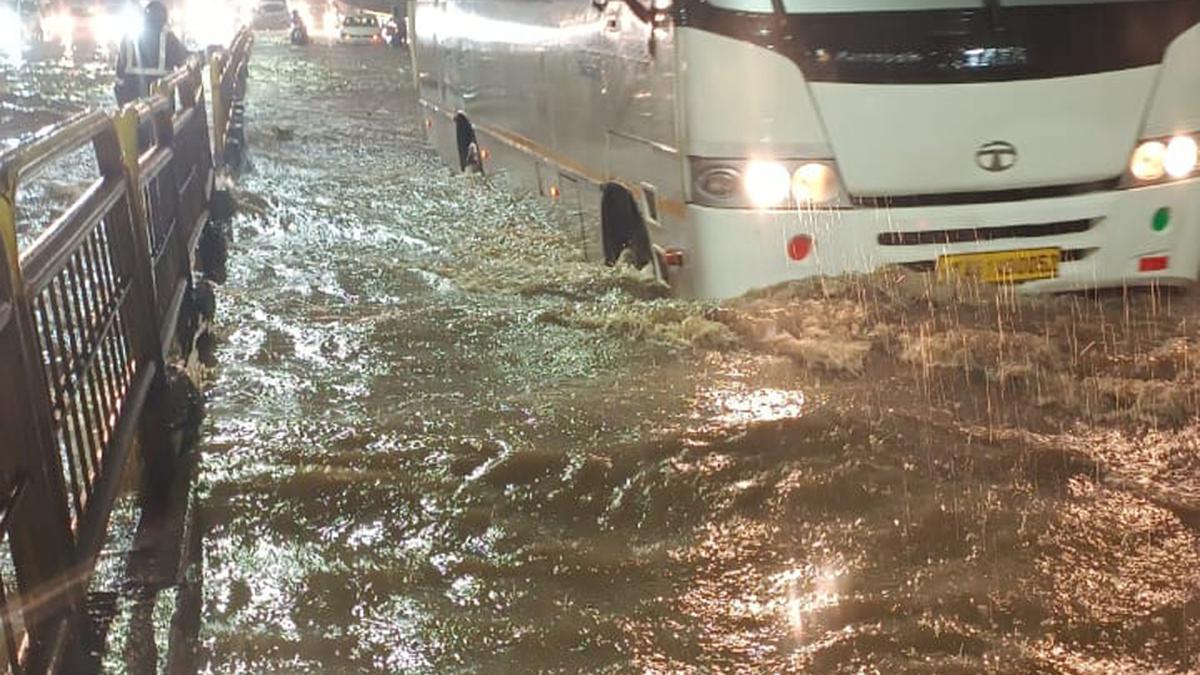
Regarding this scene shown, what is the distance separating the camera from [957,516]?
404cm

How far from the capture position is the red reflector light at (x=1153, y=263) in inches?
227

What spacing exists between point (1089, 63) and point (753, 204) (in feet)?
5.64

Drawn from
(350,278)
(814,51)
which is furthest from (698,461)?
(350,278)

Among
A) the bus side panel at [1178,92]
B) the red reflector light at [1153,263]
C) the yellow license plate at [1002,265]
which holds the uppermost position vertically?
the bus side panel at [1178,92]

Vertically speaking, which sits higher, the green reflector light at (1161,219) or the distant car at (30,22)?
the distant car at (30,22)

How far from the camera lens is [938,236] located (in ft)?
18.3

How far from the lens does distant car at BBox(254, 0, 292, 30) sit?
62.0 metres

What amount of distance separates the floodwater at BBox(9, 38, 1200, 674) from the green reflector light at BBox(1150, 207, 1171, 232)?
0.38 meters

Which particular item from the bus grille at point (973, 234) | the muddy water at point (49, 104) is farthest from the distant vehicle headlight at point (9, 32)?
the bus grille at point (973, 234)

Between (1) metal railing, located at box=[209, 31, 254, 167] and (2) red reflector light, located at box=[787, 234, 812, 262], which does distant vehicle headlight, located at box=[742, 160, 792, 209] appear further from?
(1) metal railing, located at box=[209, 31, 254, 167]

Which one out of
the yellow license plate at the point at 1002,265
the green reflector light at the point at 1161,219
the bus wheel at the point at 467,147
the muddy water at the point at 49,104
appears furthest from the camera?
the bus wheel at the point at 467,147

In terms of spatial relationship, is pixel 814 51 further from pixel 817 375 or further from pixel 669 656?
pixel 669 656

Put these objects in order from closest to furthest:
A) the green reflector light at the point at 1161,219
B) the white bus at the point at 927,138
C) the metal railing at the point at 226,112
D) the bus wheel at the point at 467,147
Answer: the white bus at the point at 927,138 < the green reflector light at the point at 1161,219 < the bus wheel at the point at 467,147 < the metal railing at the point at 226,112

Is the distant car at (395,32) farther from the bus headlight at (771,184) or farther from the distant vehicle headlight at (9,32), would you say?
the bus headlight at (771,184)
